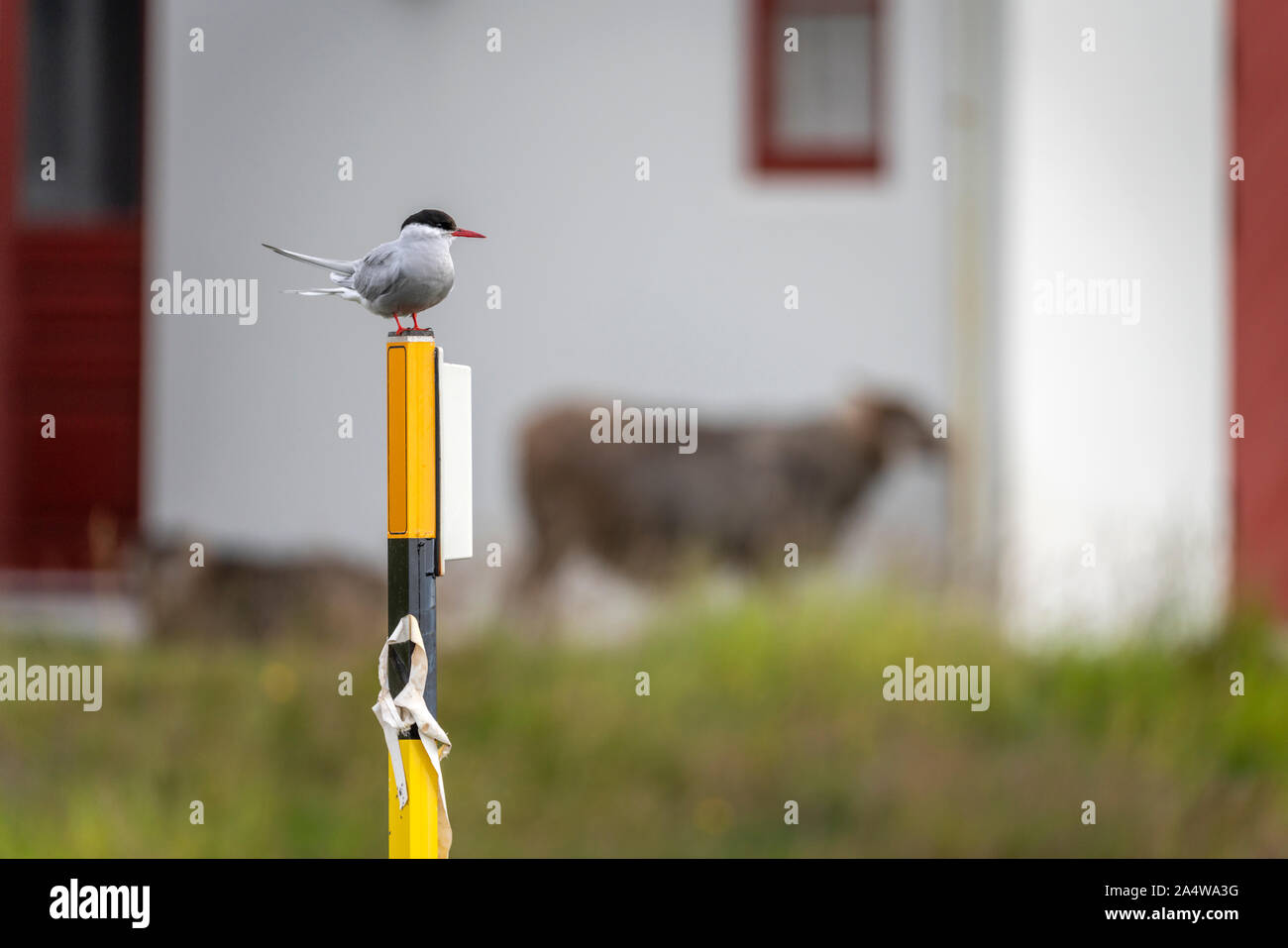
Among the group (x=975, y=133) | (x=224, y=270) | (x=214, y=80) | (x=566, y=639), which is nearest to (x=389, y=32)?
(x=214, y=80)

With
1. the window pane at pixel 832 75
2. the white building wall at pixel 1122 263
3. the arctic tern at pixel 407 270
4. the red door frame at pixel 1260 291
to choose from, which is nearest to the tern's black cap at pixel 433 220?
the arctic tern at pixel 407 270

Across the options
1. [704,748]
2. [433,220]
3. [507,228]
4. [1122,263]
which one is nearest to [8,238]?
[507,228]

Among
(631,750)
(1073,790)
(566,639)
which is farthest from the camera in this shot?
(566,639)

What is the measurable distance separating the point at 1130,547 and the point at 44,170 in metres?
5.36

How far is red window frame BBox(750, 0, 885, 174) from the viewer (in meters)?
7.41

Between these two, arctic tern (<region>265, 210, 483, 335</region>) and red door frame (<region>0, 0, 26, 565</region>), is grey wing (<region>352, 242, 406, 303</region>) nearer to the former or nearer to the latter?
arctic tern (<region>265, 210, 483, 335</region>)

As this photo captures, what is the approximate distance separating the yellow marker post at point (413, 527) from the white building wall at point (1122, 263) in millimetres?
5057

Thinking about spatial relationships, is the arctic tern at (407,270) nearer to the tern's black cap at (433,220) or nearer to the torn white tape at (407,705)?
the tern's black cap at (433,220)

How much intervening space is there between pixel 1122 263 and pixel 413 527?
5570mm

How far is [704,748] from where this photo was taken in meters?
5.00

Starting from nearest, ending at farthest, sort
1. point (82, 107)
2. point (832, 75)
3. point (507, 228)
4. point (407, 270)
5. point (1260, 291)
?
point (407, 270) → point (1260, 291) → point (507, 228) → point (832, 75) → point (82, 107)

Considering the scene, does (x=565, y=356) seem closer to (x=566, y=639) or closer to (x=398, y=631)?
(x=566, y=639)

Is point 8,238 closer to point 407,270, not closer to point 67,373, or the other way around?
point 67,373

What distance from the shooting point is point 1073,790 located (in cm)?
463
